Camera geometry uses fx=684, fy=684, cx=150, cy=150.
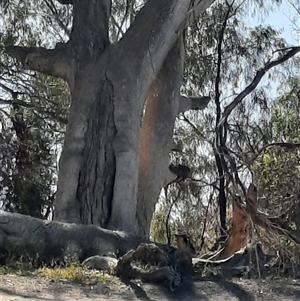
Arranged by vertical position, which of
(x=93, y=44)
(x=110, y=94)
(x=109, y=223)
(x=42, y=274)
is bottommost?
(x=42, y=274)

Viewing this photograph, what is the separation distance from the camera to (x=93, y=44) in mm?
10773

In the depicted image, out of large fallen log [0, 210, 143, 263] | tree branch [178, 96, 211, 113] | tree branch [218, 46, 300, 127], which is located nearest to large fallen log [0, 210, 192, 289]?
large fallen log [0, 210, 143, 263]

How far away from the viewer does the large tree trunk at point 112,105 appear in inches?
387

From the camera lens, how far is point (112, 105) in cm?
1009

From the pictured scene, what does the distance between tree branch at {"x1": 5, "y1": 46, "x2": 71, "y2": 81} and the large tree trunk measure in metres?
0.02

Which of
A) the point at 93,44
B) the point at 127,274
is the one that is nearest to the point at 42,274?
the point at 127,274

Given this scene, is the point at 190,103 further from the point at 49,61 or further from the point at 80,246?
the point at 80,246

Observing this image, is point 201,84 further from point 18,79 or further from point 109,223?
point 109,223

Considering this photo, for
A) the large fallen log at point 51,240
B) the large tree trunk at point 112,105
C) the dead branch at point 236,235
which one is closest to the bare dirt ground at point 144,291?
the large fallen log at point 51,240

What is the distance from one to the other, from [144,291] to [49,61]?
5507mm

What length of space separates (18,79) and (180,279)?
10367mm

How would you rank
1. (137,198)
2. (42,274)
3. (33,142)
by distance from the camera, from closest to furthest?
(42,274)
(137,198)
(33,142)

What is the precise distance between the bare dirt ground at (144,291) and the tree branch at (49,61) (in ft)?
16.1

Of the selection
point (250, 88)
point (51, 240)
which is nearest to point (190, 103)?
point (250, 88)
